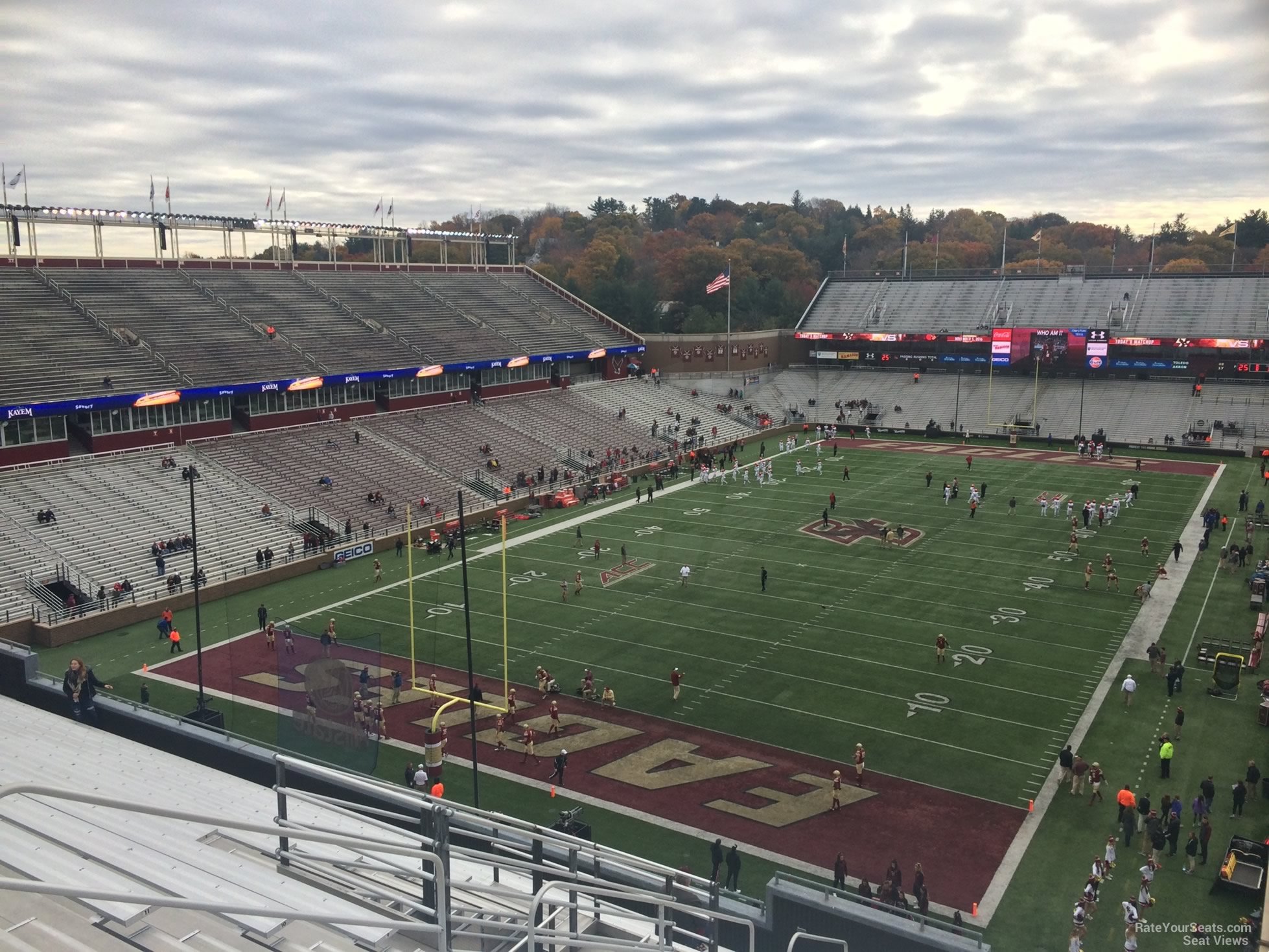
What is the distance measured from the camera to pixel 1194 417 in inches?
2343

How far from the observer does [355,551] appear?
3650cm

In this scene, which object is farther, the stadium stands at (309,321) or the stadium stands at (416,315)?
the stadium stands at (416,315)

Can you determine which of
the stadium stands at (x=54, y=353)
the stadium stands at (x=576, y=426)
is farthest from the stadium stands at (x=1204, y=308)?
the stadium stands at (x=54, y=353)

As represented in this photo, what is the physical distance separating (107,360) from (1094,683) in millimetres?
39697

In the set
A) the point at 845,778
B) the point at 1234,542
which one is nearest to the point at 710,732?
the point at 845,778

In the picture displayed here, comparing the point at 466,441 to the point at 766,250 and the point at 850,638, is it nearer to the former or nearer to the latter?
the point at 850,638

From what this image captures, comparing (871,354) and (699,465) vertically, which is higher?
(871,354)

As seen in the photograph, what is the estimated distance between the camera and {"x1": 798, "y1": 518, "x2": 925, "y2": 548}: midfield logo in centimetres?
3703

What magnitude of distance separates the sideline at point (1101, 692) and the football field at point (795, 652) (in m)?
0.20

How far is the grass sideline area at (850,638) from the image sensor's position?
18.8 meters

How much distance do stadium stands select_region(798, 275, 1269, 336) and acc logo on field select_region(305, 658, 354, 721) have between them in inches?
2667

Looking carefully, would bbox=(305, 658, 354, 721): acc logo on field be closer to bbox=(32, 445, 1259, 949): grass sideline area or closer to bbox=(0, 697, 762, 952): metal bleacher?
bbox=(0, 697, 762, 952): metal bleacher

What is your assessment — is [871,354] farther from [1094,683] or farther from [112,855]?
[112,855]

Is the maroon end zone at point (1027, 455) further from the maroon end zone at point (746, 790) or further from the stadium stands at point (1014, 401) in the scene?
the maroon end zone at point (746, 790)
